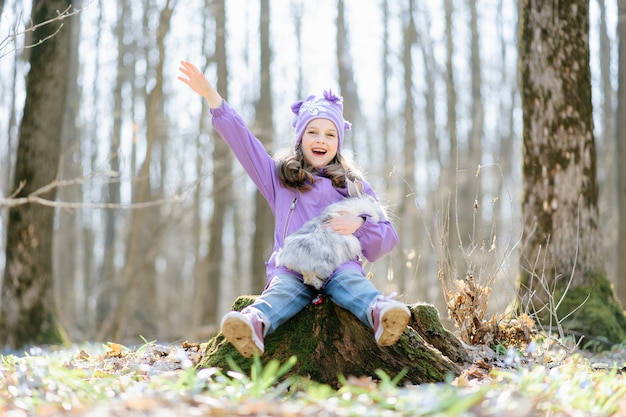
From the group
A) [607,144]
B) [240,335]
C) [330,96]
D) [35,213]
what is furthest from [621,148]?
[607,144]

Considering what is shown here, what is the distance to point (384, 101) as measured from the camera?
17906 millimetres

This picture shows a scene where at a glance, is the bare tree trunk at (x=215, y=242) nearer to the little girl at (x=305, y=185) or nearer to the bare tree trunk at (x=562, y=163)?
the bare tree trunk at (x=562, y=163)

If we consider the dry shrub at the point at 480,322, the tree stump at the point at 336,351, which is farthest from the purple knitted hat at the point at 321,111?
the dry shrub at the point at 480,322

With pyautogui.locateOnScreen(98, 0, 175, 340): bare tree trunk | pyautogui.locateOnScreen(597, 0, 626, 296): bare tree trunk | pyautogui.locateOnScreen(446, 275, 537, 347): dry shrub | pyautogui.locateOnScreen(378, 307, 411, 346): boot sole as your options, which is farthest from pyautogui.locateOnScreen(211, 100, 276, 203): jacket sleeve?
pyautogui.locateOnScreen(597, 0, 626, 296): bare tree trunk

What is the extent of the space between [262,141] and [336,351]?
8.29m

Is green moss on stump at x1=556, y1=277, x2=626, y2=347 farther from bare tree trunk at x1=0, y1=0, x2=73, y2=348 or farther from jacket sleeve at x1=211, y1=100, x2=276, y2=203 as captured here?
bare tree trunk at x1=0, y1=0, x2=73, y2=348

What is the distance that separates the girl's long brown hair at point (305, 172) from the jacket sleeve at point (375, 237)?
0.96 ft

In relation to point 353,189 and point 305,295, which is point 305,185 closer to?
point 353,189

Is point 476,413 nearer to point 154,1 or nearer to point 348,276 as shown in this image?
point 348,276

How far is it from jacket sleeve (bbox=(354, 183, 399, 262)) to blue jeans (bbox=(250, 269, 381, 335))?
11.4 inches

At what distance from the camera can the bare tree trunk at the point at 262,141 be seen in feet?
34.2

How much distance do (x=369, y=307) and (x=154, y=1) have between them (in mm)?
13934

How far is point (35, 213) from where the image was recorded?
6.86 m

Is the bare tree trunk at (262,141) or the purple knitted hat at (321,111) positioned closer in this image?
the purple knitted hat at (321,111)
